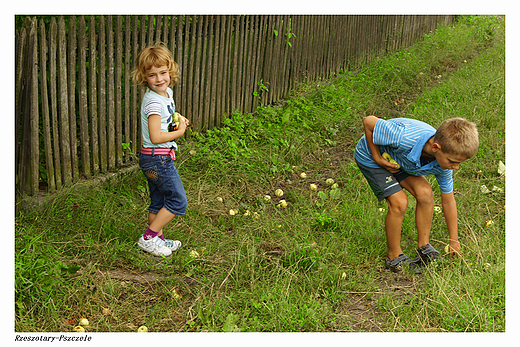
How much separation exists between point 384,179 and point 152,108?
1699 millimetres

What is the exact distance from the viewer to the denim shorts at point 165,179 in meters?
3.16

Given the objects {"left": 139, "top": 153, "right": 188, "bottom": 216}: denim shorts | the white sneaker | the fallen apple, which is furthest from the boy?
the fallen apple

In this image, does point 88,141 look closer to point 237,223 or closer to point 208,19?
point 237,223

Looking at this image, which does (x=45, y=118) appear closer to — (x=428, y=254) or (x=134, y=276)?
(x=134, y=276)

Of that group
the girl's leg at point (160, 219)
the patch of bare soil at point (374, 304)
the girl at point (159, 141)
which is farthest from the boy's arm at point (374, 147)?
the girl's leg at point (160, 219)

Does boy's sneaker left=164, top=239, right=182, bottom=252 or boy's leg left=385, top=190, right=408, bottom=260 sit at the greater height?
boy's leg left=385, top=190, right=408, bottom=260

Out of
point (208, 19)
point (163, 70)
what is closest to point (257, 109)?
point (208, 19)

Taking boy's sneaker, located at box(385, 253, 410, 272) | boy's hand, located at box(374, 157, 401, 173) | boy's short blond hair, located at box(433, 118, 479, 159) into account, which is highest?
boy's short blond hair, located at box(433, 118, 479, 159)

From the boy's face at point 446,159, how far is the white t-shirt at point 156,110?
5.92ft

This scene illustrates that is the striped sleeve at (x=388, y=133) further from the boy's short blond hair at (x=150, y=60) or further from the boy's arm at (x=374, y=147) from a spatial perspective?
the boy's short blond hair at (x=150, y=60)

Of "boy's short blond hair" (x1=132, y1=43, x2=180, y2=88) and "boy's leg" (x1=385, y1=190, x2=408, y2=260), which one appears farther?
"boy's leg" (x1=385, y1=190, x2=408, y2=260)

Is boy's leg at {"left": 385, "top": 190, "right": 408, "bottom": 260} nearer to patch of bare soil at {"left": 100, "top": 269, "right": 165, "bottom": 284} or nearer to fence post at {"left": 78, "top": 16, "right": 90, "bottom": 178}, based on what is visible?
patch of bare soil at {"left": 100, "top": 269, "right": 165, "bottom": 284}

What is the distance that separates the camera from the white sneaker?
3.29 m

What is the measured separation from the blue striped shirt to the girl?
142cm
